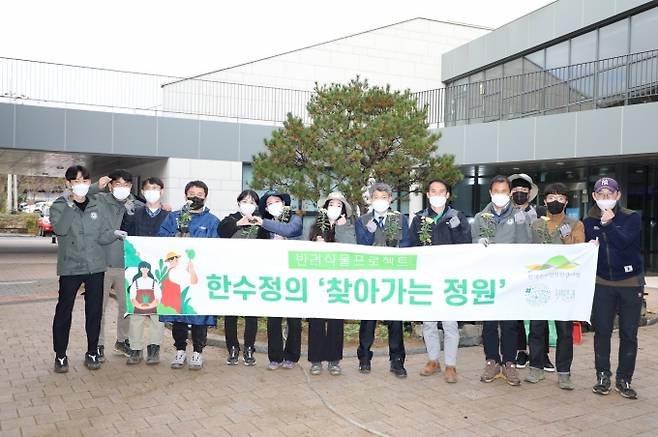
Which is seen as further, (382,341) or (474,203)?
(474,203)

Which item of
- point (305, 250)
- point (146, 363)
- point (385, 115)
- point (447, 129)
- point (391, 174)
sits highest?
point (447, 129)

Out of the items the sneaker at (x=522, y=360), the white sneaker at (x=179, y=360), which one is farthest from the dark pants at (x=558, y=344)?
the white sneaker at (x=179, y=360)

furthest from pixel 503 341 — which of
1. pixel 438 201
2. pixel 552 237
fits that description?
pixel 438 201

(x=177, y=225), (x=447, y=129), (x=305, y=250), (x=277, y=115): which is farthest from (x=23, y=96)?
(x=305, y=250)

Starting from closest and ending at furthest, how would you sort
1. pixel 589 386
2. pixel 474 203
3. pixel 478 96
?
pixel 589 386 < pixel 478 96 < pixel 474 203

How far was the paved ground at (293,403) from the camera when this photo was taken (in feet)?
14.5

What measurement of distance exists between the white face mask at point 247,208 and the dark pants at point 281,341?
117 cm

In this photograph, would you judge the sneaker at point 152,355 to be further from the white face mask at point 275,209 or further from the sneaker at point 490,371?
the sneaker at point 490,371

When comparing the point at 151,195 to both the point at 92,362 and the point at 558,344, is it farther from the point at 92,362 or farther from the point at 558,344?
the point at 558,344

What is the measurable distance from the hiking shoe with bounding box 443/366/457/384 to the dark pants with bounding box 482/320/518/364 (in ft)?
1.34

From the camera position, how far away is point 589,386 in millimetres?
5645

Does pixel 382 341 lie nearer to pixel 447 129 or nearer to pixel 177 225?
pixel 177 225

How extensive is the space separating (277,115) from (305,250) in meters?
16.7

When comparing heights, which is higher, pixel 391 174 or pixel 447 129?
pixel 447 129
